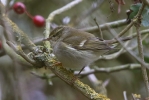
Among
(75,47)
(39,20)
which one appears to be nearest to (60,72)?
(75,47)

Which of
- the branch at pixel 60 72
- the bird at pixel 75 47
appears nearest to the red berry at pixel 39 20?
the bird at pixel 75 47

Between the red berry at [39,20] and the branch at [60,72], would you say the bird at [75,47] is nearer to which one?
the branch at [60,72]

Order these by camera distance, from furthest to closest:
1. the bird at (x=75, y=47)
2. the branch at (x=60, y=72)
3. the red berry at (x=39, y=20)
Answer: the red berry at (x=39, y=20)
the bird at (x=75, y=47)
the branch at (x=60, y=72)

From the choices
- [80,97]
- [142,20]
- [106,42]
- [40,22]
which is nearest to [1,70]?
[40,22]

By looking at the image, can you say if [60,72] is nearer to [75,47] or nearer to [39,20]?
[75,47]

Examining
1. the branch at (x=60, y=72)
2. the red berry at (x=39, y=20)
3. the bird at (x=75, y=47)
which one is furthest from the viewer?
the red berry at (x=39, y=20)

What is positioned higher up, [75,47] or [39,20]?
[39,20]

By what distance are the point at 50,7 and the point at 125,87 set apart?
64.6 inches

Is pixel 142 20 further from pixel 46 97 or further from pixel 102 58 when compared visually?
pixel 46 97

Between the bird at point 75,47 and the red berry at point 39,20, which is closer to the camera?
the bird at point 75,47

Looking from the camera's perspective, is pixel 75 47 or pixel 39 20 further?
pixel 39 20

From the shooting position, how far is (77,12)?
15.1 ft

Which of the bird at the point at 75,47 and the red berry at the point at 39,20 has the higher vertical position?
the red berry at the point at 39,20

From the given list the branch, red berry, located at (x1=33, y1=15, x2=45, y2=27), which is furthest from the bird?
red berry, located at (x1=33, y1=15, x2=45, y2=27)
